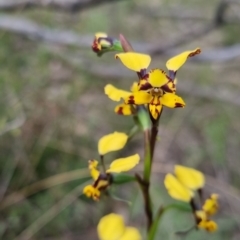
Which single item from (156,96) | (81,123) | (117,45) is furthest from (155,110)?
(81,123)

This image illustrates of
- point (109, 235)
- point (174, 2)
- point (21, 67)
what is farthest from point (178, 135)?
point (109, 235)

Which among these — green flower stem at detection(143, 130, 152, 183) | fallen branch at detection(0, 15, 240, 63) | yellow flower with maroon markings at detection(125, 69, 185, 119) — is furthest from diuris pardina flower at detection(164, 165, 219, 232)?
fallen branch at detection(0, 15, 240, 63)

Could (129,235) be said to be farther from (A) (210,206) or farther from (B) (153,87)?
(B) (153,87)

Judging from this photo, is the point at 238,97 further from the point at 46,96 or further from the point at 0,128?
the point at 0,128

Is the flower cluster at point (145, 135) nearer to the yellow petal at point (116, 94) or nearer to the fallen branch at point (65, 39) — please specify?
the yellow petal at point (116, 94)

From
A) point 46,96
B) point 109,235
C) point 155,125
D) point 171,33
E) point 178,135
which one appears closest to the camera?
point 155,125

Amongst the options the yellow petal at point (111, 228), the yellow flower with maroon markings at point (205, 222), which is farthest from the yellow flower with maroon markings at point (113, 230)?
the yellow flower with maroon markings at point (205, 222)
